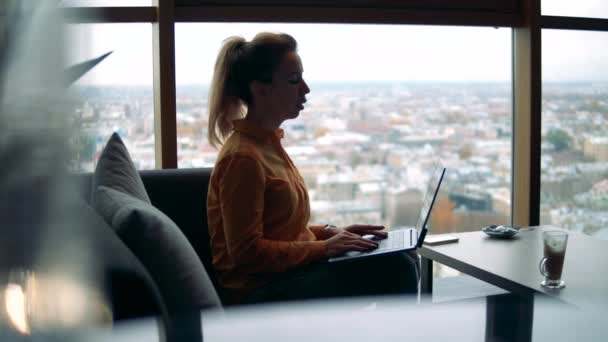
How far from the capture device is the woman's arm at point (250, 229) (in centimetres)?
155

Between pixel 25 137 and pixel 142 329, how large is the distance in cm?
14

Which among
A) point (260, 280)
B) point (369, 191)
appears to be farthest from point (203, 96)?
point (260, 280)

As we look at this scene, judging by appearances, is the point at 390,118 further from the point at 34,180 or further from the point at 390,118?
the point at 34,180

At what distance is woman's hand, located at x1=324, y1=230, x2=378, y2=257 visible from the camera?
1574 mm

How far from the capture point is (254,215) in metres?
1.56

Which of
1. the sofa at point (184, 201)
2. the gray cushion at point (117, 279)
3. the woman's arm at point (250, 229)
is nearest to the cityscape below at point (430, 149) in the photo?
the sofa at point (184, 201)

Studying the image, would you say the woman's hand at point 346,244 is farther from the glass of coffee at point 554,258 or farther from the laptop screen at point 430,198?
the glass of coffee at point 554,258

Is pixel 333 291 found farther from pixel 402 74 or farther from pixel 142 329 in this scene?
pixel 402 74

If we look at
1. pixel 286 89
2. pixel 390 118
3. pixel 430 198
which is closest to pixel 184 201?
pixel 286 89

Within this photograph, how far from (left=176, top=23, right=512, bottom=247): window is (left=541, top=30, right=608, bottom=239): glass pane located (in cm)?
25

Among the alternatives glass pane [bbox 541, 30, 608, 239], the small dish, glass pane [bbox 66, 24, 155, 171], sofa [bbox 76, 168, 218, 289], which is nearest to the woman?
sofa [bbox 76, 168, 218, 289]

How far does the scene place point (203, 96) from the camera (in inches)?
109

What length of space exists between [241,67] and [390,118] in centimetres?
145

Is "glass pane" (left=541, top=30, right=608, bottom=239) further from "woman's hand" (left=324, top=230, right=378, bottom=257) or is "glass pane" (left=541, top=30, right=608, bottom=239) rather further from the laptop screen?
"woman's hand" (left=324, top=230, right=378, bottom=257)
